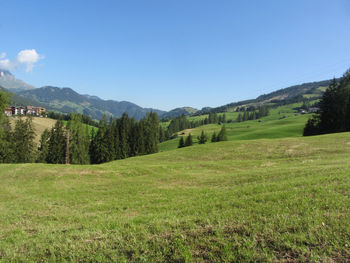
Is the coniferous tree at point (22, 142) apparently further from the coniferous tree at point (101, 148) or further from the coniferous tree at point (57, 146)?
the coniferous tree at point (101, 148)

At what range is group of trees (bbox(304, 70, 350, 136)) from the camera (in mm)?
57906

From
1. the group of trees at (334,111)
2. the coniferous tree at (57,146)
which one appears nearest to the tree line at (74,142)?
the coniferous tree at (57,146)

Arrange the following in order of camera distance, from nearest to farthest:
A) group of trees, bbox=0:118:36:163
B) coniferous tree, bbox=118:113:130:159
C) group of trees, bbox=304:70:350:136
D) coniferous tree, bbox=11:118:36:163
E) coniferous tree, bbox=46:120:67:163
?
group of trees, bbox=0:118:36:163
coniferous tree, bbox=11:118:36:163
group of trees, bbox=304:70:350:136
coniferous tree, bbox=46:120:67:163
coniferous tree, bbox=118:113:130:159

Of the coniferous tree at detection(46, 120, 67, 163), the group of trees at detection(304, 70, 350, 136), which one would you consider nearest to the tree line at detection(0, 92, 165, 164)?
the coniferous tree at detection(46, 120, 67, 163)

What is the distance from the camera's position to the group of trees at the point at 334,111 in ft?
190

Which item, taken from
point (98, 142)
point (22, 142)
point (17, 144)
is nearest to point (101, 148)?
point (98, 142)

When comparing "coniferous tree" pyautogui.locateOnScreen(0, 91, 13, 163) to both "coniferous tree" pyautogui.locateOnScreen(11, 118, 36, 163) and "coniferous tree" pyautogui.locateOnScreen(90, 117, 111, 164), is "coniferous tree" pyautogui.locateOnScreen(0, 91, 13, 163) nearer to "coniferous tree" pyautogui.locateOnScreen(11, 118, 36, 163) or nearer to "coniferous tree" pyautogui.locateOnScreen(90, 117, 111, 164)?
"coniferous tree" pyautogui.locateOnScreen(11, 118, 36, 163)

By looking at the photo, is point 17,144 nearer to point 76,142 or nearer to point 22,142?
point 22,142

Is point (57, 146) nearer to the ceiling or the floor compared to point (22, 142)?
nearer to the floor

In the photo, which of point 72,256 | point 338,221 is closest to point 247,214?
point 338,221

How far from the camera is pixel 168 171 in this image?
81.8 feet

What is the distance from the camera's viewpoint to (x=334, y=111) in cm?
6081

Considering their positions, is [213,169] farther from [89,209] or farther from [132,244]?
[132,244]

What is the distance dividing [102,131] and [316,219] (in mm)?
72573
